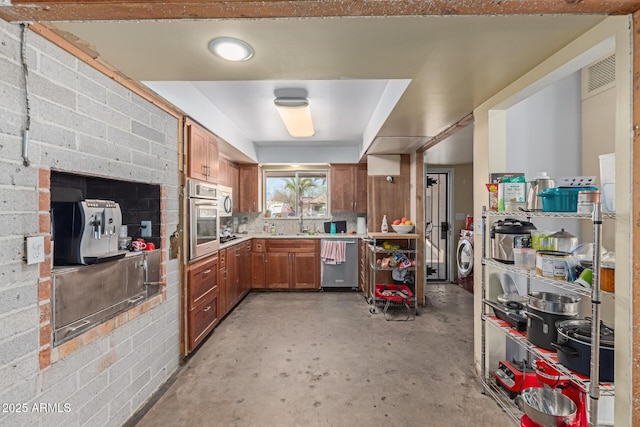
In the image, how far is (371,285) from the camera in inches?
165

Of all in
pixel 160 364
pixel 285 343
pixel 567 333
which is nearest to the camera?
pixel 567 333

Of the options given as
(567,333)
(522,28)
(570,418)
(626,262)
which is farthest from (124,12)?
(570,418)

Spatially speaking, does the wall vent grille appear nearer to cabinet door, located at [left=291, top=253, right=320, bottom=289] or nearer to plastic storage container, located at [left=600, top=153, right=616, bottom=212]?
plastic storage container, located at [left=600, top=153, right=616, bottom=212]

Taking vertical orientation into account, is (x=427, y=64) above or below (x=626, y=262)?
above

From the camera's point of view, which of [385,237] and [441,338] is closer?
[441,338]

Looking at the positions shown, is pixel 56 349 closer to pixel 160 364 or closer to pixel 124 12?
pixel 160 364

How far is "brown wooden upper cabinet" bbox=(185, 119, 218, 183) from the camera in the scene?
8.78 ft

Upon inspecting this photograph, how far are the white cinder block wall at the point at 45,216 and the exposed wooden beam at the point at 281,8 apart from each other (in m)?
0.36

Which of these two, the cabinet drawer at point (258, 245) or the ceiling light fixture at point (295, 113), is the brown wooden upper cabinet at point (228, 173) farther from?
the ceiling light fixture at point (295, 113)

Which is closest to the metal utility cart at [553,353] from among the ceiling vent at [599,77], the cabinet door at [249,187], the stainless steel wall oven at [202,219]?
the ceiling vent at [599,77]

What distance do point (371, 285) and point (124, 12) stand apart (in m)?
3.84

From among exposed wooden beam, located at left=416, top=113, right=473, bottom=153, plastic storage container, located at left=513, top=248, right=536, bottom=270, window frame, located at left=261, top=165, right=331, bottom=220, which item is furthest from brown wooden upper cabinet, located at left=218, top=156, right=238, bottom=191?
plastic storage container, located at left=513, top=248, right=536, bottom=270

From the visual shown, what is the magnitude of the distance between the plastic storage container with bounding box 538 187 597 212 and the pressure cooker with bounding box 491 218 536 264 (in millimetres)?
267

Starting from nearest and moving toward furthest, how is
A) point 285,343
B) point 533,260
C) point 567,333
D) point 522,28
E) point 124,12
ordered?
point 124,12
point 522,28
point 567,333
point 533,260
point 285,343
